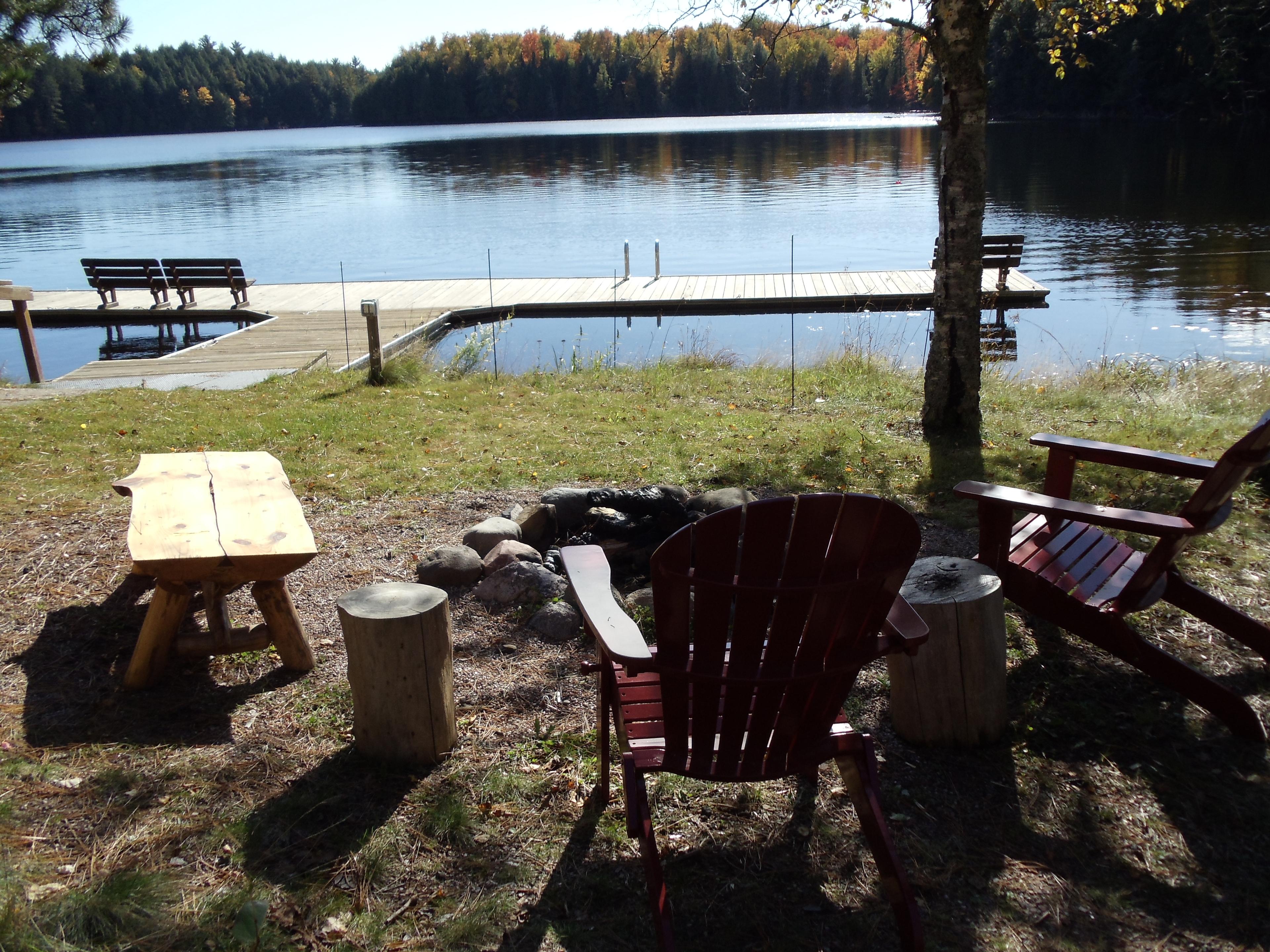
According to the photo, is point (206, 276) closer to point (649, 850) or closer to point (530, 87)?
point (649, 850)

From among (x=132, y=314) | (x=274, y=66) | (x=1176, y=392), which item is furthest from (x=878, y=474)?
(x=274, y=66)

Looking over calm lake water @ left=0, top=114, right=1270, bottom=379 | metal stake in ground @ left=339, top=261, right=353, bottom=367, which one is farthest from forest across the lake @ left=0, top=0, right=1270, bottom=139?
metal stake in ground @ left=339, top=261, right=353, bottom=367

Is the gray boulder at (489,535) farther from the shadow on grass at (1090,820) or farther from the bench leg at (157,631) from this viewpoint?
the shadow on grass at (1090,820)

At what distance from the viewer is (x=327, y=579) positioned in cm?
413

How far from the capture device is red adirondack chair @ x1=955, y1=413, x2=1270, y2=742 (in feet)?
8.87

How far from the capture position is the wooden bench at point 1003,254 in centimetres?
1505

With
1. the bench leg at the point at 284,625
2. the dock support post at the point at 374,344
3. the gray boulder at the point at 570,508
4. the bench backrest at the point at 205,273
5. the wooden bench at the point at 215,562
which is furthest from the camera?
the bench backrest at the point at 205,273

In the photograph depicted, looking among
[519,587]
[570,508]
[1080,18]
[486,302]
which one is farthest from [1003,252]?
[519,587]

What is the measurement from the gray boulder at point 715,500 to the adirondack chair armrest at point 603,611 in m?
1.80

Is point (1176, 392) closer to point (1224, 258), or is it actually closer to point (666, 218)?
point (1224, 258)

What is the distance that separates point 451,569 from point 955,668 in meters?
2.11

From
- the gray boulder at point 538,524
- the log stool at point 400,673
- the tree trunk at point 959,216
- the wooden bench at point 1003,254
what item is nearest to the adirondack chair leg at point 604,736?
the log stool at point 400,673

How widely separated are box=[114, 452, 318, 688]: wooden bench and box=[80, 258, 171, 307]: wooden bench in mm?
14462

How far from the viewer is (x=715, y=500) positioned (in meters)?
4.48
